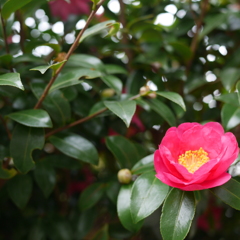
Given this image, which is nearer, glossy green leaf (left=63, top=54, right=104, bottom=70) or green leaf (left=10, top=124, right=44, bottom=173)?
green leaf (left=10, top=124, right=44, bottom=173)

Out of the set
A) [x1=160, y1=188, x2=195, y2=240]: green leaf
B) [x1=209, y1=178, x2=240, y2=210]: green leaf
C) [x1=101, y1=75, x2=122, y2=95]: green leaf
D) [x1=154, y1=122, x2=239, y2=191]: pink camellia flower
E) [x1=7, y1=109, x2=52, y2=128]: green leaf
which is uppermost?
[x1=7, y1=109, x2=52, y2=128]: green leaf

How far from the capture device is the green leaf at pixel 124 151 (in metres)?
0.75

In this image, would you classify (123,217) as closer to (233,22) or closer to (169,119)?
(169,119)

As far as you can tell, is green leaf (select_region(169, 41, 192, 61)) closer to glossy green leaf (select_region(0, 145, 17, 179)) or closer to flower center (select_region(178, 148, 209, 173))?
flower center (select_region(178, 148, 209, 173))

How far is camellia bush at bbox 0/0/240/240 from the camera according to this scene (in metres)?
0.56

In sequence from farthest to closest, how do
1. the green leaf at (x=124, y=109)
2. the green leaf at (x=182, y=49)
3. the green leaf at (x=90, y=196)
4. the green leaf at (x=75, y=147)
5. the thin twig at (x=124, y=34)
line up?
1. the thin twig at (x=124, y=34)
2. the green leaf at (x=182, y=49)
3. the green leaf at (x=90, y=196)
4. the green leaf at (x=75, y=147)
5. the green leaf at (x=124, y=109)

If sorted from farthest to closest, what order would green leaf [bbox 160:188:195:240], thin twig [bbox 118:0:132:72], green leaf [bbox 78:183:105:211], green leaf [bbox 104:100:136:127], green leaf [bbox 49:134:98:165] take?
1. thin twig [bbox 118:0:132:72]
2. green leaf [bbox 78:183:105:211]
3. green leaf [bbox 49:134:98:165]
4. green leaf [bbox 104:100:136:127]
5. green leaf [bbox 160:188:195:240]

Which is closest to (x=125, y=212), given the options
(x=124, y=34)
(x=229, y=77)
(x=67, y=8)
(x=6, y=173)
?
(x=6, y=173)

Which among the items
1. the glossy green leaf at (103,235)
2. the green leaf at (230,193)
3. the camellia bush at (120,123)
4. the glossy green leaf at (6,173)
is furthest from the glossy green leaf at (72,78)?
the glossy green leaf at (103,235)

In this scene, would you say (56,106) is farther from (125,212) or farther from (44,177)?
(125,212)

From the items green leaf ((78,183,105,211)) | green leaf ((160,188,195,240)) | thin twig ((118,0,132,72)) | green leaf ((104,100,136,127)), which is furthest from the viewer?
thin twig ((118,0,132,72))

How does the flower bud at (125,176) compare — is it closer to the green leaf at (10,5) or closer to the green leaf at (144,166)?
the green leaf at (144,166)

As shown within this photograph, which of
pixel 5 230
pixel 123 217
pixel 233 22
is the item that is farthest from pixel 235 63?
pixel 5 230

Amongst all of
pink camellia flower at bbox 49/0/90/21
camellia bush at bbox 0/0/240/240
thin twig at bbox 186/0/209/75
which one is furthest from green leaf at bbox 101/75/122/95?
pink camellia flower at bbox 49/0/90/21
